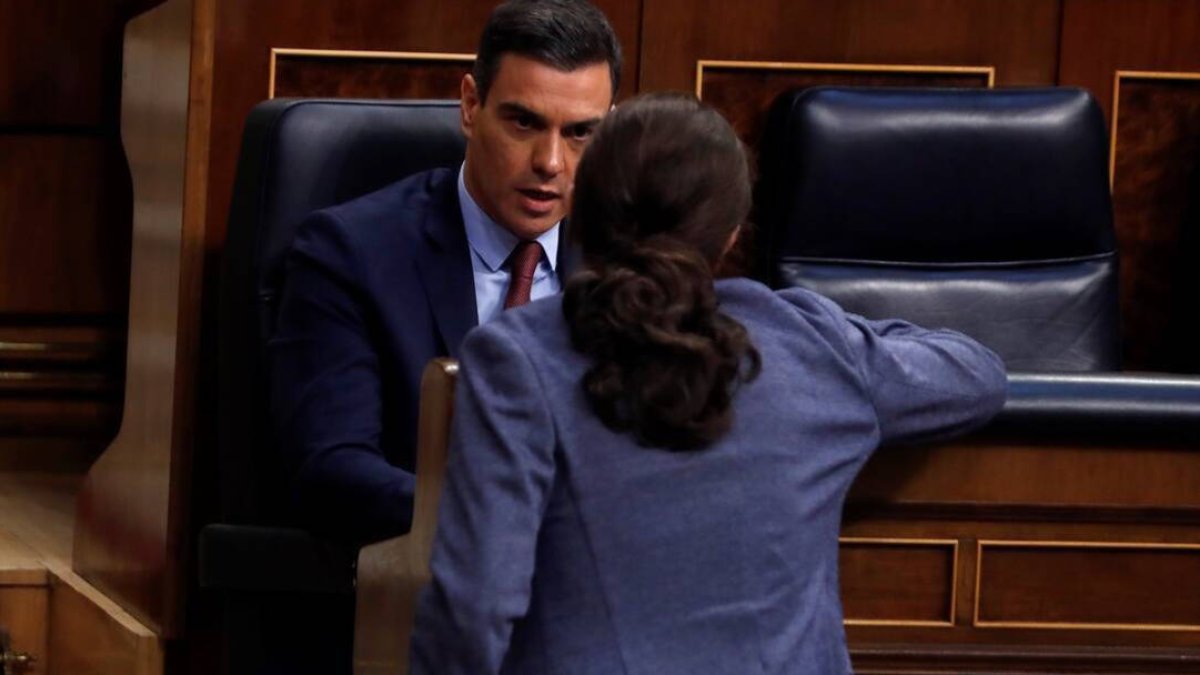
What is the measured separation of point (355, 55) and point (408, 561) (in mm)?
1137

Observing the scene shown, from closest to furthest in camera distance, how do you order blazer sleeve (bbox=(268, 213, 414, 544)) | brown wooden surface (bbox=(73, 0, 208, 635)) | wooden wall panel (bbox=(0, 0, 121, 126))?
blazer sleeve (bbox=(268, 213, 414, 544)), brown wooden surface (bbox=(73, 0, 208, 635)), wooden wall panel (bbox=(0, 0, 121, 126))

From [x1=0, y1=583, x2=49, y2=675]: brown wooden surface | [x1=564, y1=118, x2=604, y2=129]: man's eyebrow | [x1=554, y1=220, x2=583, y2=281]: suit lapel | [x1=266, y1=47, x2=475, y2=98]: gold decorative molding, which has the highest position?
[x1=266, y1=47, x2=475, y2=98]: gold decorative molding

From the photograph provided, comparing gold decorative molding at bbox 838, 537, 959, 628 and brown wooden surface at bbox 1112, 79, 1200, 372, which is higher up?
brown wooden surface at bbox 1112, 79, 1200, 372

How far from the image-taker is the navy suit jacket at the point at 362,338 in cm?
173

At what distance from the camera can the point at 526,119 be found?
1950 millimetres

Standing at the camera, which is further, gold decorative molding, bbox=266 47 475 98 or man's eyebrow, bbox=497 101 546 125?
gold decorative molding, bbox=266 47 475 98

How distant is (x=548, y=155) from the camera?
1938 millimetres

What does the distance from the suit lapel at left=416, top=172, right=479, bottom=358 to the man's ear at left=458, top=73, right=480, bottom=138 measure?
2.8 inches

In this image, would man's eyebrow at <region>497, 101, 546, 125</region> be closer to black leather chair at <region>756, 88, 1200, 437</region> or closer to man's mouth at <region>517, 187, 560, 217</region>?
man's mouth at <region>517, 187, 560, 217</region>

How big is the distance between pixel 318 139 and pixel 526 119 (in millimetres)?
209

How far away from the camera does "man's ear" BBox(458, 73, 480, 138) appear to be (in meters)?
1.99

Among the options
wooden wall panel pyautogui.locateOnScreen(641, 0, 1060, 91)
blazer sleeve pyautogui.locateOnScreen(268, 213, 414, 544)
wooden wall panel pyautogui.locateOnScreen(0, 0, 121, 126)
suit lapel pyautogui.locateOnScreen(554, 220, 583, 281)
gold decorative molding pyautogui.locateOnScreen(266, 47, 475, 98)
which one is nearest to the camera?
blazer sleeve pyautogui.locateOnScreen(268, 213, 414, 544)

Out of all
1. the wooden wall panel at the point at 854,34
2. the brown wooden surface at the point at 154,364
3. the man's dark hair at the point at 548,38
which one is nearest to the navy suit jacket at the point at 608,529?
the man's dark hair at the point at 548,38

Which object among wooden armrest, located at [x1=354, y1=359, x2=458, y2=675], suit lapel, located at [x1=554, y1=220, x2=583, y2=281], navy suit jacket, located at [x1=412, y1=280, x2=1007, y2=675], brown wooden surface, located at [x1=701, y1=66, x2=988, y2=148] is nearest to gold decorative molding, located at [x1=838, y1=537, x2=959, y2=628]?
navy suit jacket, located at [x1=412, y1=280, x2=1007, y2=675]
